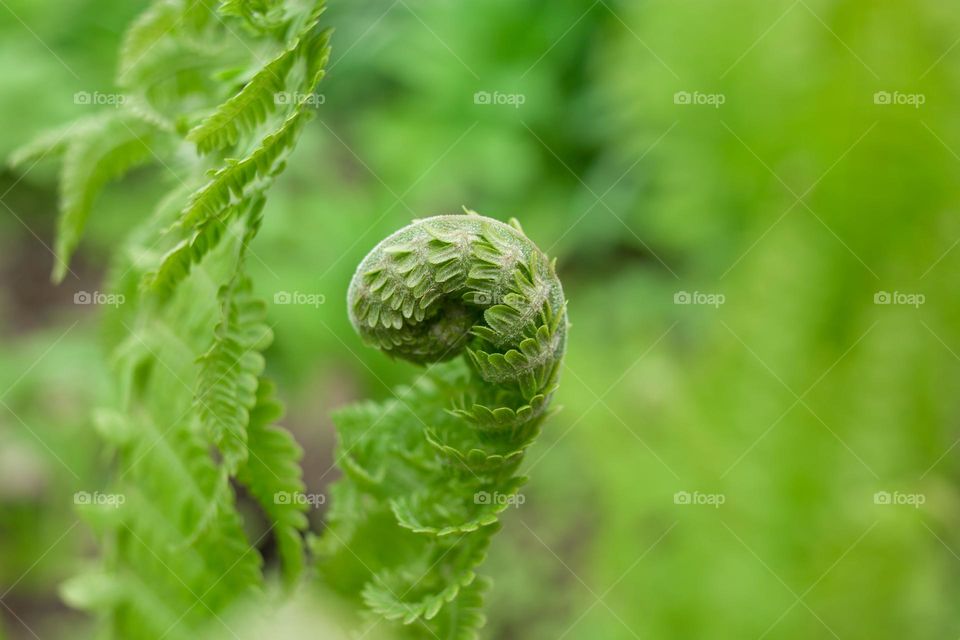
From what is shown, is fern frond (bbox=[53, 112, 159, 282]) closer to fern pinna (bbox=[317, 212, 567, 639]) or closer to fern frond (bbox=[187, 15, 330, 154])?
fern frond (bbox=[187, 15, 330, 154])

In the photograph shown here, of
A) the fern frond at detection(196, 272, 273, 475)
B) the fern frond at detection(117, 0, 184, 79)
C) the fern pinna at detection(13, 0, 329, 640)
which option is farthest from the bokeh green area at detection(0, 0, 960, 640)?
the fern frond at detection(196, 272, 273, 475)

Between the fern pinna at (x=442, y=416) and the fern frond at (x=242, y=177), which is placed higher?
the fern frond at (x=242, y=177)

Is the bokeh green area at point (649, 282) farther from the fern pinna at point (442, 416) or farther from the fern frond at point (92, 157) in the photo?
the fern pinna at point (442, 416)

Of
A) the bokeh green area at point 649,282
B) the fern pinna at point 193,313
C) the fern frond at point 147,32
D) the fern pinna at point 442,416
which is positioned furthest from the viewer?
the bokeh green area at point 649,282

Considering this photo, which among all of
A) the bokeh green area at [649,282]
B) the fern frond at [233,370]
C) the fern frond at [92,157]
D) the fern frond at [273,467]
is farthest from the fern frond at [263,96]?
the bokeh green area at [649,282]

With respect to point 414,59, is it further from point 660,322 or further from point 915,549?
point 915,549

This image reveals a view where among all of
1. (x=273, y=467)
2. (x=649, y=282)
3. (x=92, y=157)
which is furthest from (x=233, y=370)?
(x=649, y=282)

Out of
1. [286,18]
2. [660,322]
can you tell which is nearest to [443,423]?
[286,18]
